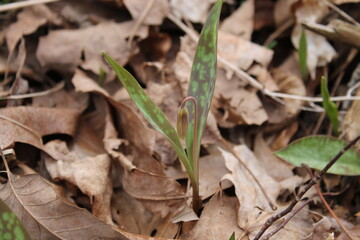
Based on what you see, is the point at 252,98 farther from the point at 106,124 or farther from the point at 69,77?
the point at 69,77

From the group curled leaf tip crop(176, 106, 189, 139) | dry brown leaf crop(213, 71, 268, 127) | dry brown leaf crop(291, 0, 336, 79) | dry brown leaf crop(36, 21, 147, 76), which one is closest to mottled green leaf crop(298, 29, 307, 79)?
dry brown leaf crop(291, 0, 336, 79)

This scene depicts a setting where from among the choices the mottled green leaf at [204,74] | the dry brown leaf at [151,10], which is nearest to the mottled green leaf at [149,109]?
the mottled green leaf at [204,74]

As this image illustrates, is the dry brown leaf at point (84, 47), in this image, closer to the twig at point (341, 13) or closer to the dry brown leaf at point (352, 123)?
the twig at point (341, 13)

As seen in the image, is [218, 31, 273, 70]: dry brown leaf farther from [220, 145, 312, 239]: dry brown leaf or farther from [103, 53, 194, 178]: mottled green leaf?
[103, 53, 194, 178]: mottled green leaf

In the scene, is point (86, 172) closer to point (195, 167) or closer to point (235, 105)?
point (195, 167)

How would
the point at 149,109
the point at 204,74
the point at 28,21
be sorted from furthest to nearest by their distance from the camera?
the point at 28,21, the point at 204,74, the point at 149,109

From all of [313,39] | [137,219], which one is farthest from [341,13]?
[137,219]

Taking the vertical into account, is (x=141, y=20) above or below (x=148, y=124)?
above

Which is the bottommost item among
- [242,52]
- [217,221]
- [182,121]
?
[217,221]
